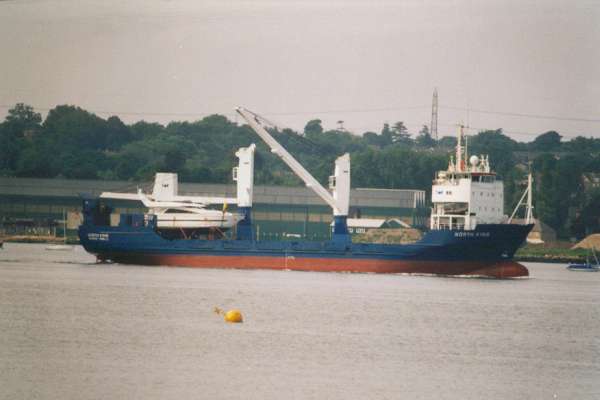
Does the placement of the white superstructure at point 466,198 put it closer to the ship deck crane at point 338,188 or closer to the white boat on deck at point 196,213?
the ship deck crane at point 338,188

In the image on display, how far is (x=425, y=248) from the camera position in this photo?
129ft

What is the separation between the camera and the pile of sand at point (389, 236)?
57719 mm

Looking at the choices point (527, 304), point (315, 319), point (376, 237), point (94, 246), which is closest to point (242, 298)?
point (315, 319)

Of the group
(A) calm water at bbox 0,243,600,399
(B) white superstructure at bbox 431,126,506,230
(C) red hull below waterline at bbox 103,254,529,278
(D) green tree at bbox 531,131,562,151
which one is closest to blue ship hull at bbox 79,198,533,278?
(C) red hull below waterline at bbox 103,254,529,278

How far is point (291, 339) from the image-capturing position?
79.4 ft

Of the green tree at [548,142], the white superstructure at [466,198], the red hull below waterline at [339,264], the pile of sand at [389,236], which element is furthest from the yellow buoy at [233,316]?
the green tree at [548,142]

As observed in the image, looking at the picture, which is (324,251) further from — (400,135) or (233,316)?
(400,135)

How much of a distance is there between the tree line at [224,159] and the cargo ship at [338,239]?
637 inches

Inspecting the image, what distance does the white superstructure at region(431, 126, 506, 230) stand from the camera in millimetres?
39688

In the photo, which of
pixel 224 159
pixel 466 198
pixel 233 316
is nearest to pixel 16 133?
pixel 224 159

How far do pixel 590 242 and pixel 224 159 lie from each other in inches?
951

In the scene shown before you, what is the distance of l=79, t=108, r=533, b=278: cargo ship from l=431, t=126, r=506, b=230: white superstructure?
32mm

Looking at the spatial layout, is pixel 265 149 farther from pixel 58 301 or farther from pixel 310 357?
pixel 310 357

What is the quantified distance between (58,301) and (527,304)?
39.7 feet
